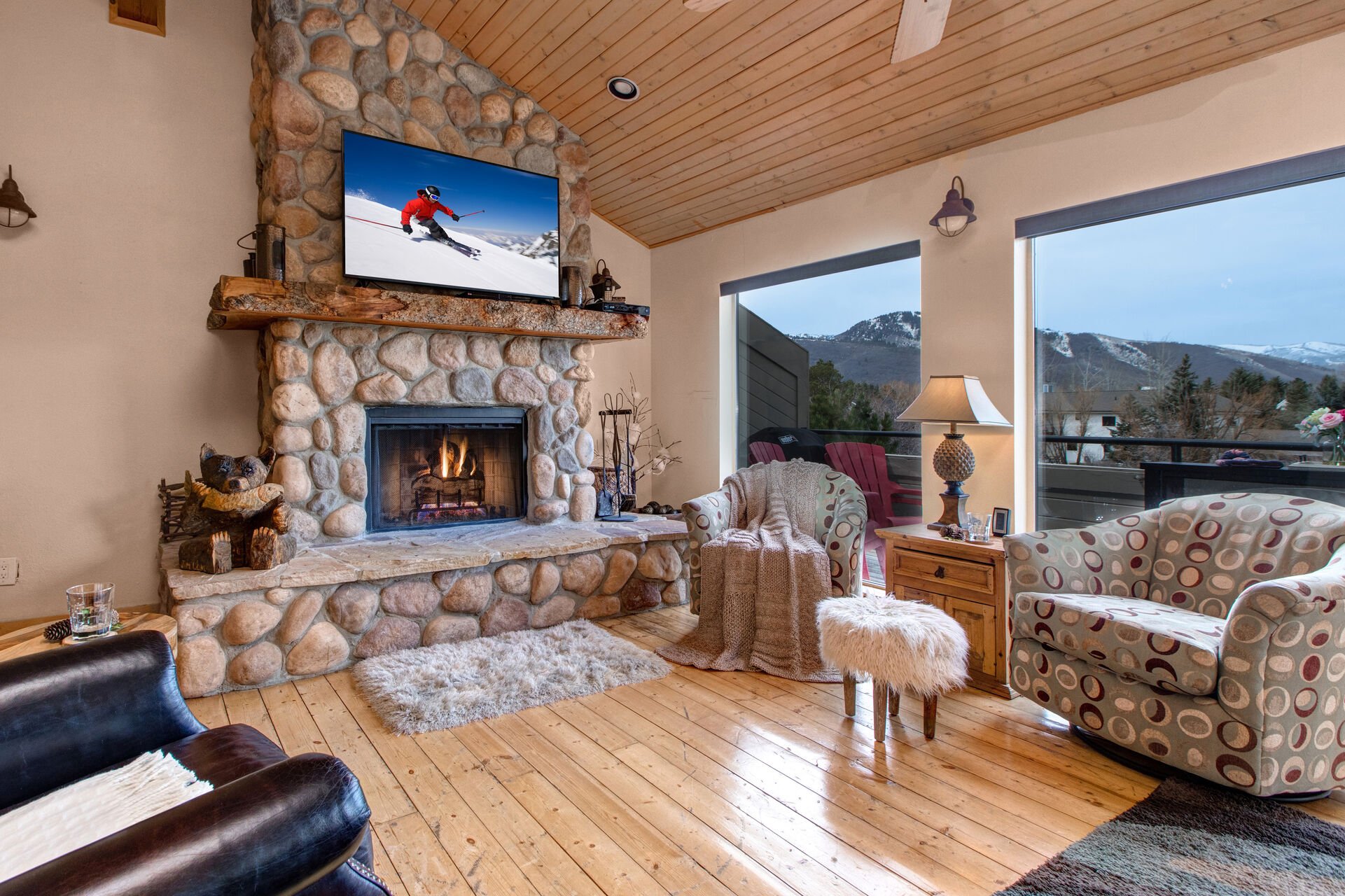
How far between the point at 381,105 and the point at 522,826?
3.55 meters

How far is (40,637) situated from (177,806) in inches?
61.3

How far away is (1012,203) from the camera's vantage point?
3.31 m

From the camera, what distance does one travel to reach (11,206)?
3.32 meters

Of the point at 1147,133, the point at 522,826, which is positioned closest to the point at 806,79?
the point at 1147,133

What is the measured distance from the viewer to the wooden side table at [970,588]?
9.34 ft

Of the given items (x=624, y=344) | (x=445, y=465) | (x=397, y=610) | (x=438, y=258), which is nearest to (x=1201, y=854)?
(x=397, y=610)

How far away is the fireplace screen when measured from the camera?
12.7 ft

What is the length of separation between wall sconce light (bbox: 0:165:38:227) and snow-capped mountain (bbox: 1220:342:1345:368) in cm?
547

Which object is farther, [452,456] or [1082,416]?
[452,456]

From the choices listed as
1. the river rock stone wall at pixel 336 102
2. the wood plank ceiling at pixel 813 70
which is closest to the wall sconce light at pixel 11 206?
the river rock stone wall at pixel 336 102

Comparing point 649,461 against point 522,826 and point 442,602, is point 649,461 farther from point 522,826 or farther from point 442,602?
point 522,826

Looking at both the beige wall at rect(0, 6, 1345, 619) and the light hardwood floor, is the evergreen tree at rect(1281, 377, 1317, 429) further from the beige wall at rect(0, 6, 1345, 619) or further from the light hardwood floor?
A: the light hardwood floor

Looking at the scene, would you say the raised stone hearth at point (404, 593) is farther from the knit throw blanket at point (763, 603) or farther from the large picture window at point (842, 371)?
the large picture window at point (842, 371)

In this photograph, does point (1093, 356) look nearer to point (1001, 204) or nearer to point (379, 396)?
point (1001, 204)
